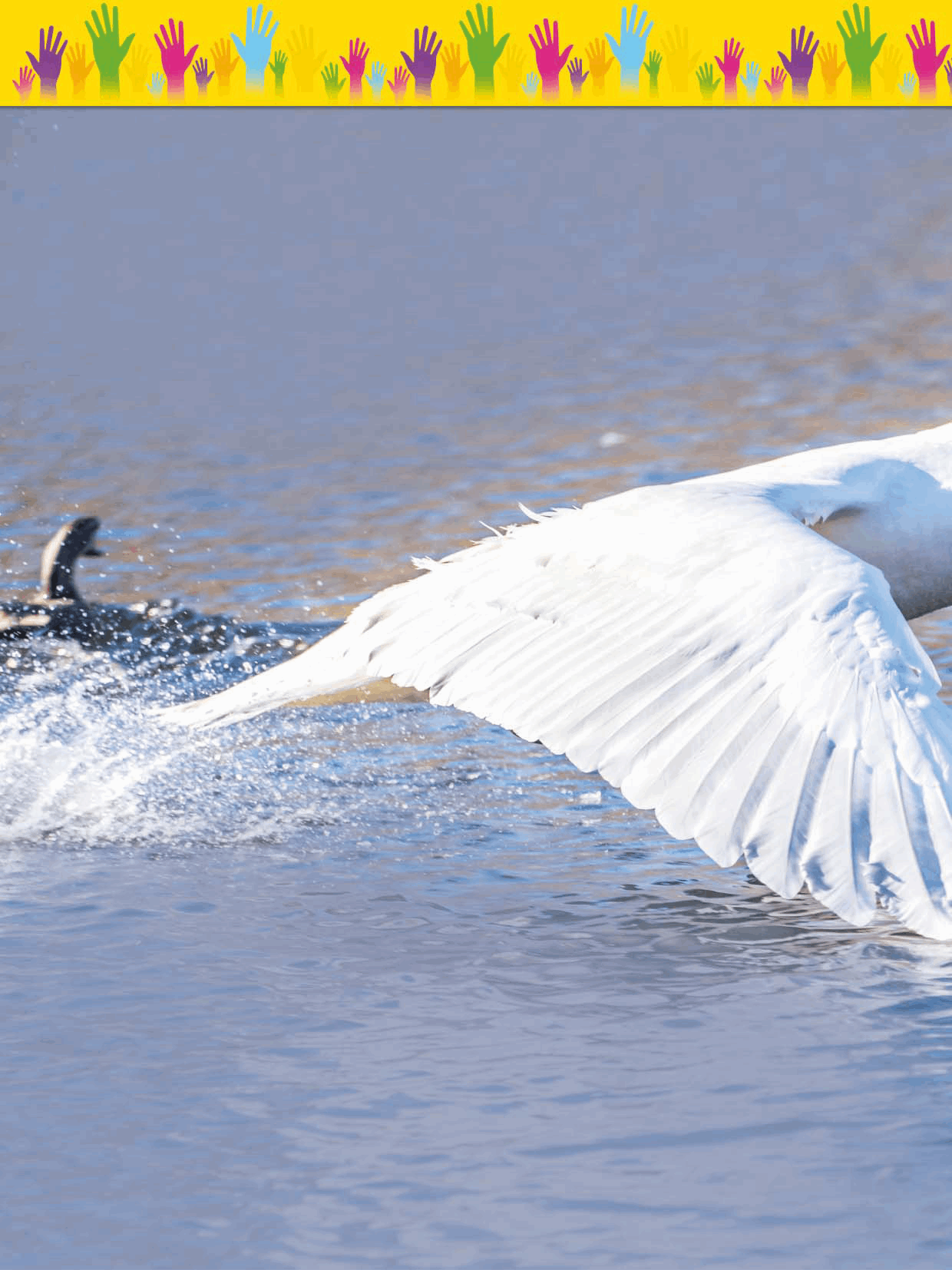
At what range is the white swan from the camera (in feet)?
12.3

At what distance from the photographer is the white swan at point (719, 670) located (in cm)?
375

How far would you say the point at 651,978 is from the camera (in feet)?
15.1

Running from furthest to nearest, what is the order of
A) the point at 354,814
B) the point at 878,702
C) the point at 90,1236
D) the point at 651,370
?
the point at 651,370 → the point at 354,814 → the point at 878,702 → the point at 90,1236

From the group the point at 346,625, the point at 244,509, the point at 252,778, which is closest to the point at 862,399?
the point at 244,509

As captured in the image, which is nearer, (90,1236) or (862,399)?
(90,1236)

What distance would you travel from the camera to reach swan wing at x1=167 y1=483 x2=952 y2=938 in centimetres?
374

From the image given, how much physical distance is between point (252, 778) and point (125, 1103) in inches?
92.6

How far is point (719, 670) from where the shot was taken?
4125 millimetres

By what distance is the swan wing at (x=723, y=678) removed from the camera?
12.3 ft

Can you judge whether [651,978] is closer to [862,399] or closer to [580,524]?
[580,524]

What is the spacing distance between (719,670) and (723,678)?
0.08 ft

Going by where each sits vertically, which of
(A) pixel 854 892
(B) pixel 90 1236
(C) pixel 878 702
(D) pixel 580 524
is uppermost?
(D) pixel 580 524

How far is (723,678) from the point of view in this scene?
162 inches

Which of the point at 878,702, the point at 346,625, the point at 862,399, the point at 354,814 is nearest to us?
the point at 878,702
